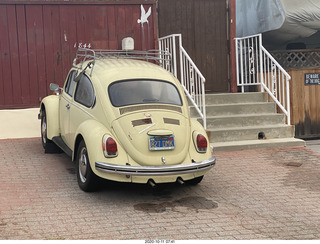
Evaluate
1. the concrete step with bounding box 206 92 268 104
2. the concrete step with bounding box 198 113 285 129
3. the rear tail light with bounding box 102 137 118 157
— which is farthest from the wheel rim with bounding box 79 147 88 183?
the concrete step with bounding box 206 92 268 104

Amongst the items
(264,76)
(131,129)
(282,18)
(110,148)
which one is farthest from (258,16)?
(110,148)

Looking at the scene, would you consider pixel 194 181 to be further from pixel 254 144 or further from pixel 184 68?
pixel 184 68

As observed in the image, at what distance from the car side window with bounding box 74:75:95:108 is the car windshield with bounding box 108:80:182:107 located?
0.41m

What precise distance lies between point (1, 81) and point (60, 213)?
19.8 feet

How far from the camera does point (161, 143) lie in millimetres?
6547

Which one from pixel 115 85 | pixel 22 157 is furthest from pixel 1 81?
pixel 115 85

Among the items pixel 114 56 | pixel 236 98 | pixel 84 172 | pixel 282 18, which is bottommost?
pixel 84 172

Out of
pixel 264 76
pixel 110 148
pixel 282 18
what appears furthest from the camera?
pixel 282 18

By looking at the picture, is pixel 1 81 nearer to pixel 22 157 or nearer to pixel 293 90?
pixel 22 157

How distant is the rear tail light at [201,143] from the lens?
6.93 meters

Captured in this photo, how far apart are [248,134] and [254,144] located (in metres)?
0.41

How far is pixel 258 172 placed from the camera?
8258 millimetres

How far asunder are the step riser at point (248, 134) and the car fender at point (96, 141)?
12.0 feet

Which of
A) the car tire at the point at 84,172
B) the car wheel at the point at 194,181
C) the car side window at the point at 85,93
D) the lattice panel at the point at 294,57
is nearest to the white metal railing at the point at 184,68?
the lattice panel at the point at 294,57
